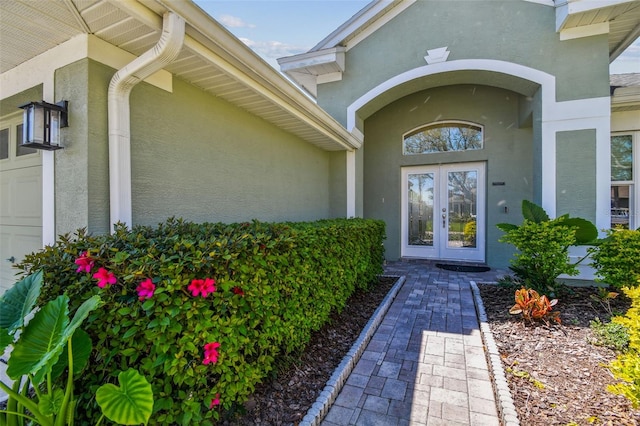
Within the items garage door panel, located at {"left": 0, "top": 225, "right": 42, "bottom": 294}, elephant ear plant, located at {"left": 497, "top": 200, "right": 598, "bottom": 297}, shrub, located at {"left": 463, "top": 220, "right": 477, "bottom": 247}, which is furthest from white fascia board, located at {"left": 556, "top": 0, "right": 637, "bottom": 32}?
garage door panel, located at {"left": 0, "top": 225, "right": 42, "bottom": 294}

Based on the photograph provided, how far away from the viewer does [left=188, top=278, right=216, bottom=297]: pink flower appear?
72.8 inches

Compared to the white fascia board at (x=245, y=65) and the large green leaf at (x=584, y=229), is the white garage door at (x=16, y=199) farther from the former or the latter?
the large green leaf at (x=584, y=229)

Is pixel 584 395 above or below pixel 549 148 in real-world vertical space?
below

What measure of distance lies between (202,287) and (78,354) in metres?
0.77

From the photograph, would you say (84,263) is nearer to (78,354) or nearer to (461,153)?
(78,354)

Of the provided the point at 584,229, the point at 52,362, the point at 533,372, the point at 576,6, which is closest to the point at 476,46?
the point at 576,6

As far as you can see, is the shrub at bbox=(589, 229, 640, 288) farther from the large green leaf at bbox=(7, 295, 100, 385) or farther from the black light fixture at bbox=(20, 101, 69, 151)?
the black light fixture at bbox=(20, 101, 69, 151)

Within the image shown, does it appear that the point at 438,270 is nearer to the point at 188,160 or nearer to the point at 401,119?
the point at 401,119

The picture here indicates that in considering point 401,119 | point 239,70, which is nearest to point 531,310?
point 239,70

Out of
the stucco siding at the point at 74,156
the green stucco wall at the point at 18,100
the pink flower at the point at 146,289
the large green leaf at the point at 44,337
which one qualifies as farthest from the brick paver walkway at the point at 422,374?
the green stucco wall at the point at 18,100

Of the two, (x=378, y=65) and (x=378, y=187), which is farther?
(x=378, y=187)

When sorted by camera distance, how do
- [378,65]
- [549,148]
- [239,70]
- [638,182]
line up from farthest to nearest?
[378,65]
[638,182]
[549,148]
[239,70]

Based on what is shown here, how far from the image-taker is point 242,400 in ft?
7.02

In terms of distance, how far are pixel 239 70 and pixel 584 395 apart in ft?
13.8
